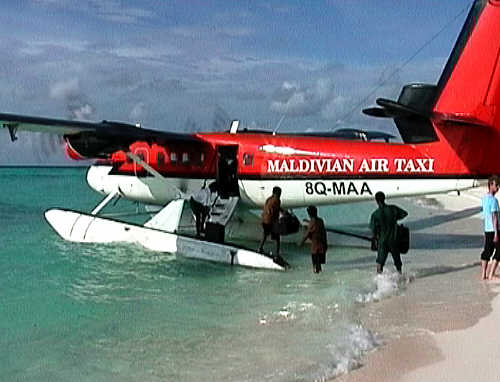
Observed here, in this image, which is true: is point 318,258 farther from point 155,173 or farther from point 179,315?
point 155,173

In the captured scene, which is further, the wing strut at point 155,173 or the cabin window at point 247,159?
the wing strut at point 155,173

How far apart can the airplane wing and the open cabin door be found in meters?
0.67

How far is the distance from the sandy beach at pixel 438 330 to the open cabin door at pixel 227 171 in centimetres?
457

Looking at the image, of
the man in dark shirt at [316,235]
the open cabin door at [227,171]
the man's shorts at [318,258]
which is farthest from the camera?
the open cabin door at [227,171]

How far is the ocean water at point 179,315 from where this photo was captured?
223 inches

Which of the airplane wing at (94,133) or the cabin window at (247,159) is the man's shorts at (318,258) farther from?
the airplane wing at (94,133)

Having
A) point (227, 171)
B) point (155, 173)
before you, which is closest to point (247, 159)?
point (227, 171)

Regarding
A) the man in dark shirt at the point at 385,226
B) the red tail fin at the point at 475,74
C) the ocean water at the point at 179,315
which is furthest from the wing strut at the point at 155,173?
the red tail fin at the point at 475,74

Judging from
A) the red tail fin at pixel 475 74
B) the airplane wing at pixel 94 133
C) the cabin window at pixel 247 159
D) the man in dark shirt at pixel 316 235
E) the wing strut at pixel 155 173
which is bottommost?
the man in dark shirt at pixel 316 235

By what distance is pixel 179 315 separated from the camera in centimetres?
773

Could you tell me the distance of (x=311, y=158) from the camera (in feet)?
38.9

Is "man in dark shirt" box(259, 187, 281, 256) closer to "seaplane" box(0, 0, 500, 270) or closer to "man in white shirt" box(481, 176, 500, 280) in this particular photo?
"seaplane" box(0, 0, 500, 270)

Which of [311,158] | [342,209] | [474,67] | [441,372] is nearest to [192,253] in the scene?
[311,158]

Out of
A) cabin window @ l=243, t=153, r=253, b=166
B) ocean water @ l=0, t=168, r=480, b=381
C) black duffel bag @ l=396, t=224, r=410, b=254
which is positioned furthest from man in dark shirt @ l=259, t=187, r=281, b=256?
black duffel bag @ l=396, t=224, r=410, b=254
